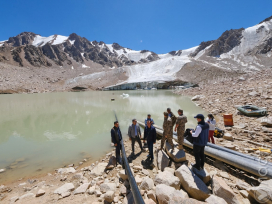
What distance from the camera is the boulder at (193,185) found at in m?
3.08

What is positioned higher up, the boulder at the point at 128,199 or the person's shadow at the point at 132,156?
the boulder at the point at 128,199

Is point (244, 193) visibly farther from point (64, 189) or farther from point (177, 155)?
point (64, 189)

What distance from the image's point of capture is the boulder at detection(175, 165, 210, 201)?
3084mm

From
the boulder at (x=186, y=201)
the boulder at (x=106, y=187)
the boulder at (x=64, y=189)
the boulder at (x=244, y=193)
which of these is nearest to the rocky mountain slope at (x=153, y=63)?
the boulder at (x=244, y=193)

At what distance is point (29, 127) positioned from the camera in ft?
36.1

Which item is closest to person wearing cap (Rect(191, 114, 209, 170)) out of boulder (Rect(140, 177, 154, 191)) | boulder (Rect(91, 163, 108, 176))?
boulder (Rect(140, 177, 154, 191))

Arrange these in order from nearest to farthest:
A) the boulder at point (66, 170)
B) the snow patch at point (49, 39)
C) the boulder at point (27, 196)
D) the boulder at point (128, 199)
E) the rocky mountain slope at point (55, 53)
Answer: the boulder at point (128, 199) → the boulder at point (27, 196) → the boulder at point (66, 170) → the rocky mountain slope at point (55, 53) → the snow patch at point (49, 39)

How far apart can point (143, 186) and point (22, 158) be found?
619 centimetres

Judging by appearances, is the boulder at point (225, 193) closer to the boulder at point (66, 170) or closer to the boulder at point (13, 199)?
the boulder at point (66, 170)

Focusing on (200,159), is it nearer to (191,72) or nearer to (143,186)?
(143,186)

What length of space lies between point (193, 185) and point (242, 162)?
1.89m

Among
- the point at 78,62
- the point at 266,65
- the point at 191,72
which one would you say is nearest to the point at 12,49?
the point at 78,62

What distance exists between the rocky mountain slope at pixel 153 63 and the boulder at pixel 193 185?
5440cm

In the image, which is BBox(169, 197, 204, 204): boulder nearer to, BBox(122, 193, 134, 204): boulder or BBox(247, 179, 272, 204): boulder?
BBox(122, 193, 134, 204): boulder
